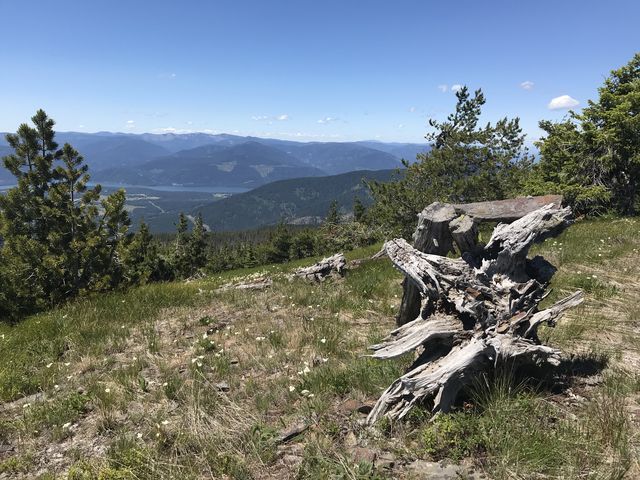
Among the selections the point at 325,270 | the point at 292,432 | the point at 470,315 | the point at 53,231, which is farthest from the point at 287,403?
the point at 53,231

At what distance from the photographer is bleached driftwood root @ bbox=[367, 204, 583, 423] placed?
13.8ft

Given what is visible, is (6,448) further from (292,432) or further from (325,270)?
(325,270)

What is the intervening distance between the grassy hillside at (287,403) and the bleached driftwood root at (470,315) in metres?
0.27

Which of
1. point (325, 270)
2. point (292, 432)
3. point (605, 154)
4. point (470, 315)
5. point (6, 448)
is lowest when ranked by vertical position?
point (6, 448)

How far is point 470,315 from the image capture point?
15.5 ft

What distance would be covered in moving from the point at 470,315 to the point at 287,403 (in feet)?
8.45

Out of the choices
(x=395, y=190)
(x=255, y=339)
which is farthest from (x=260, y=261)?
(x=255, y=339)

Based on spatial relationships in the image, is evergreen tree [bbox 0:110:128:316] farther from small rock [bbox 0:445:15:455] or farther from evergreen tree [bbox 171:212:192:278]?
evergreen tree [bbox 171:212:192:278]

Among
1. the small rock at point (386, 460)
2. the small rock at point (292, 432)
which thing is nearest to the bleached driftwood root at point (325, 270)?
the small rock at point (292, 432)

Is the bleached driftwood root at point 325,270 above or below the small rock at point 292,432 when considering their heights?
below

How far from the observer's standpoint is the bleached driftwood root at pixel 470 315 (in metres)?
4.20

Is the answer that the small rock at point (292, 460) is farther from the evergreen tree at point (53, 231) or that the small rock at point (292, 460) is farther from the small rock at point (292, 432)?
the evergreen tree at point (53, 231)

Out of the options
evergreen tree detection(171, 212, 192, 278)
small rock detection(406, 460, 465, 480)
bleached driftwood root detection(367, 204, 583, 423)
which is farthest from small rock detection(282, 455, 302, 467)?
evergreen tree detection(171, 212, 192, 278)

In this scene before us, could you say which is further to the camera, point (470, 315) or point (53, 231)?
point (53, 231)
